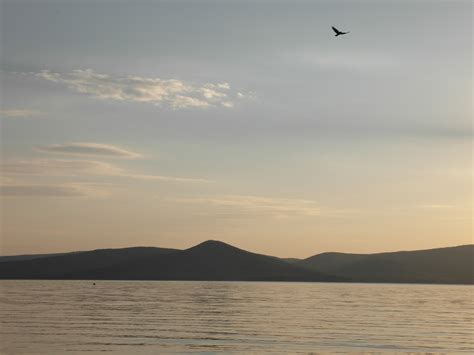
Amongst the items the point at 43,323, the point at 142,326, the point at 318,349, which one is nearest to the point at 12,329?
the point at 43,323

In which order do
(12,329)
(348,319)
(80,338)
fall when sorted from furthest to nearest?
1. (348,319)
2. (12,329)
3. (80,338)

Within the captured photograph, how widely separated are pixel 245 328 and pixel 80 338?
17763 mm

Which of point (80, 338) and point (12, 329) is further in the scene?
point (12, 329)

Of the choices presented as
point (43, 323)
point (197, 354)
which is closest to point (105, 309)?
point (43, 323)

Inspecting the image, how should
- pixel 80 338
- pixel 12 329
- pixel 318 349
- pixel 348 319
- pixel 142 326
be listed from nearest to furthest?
pixel 318 349, pixel 80 338, pixel 12 329, pixel 142 326, pixel 348 319

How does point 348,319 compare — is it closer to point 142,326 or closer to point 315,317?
point 315,317

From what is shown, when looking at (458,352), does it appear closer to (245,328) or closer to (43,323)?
(245,328)

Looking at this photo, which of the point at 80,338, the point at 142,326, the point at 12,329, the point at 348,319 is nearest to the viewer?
the point at 80,338

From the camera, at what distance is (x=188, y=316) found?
85.3m

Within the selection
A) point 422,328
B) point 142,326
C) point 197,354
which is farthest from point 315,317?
point 197,354

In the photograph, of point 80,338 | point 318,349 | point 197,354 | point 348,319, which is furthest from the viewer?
point 348,319

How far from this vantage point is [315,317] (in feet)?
278

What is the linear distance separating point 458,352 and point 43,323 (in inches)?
1570

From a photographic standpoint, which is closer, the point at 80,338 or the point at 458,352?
the point at 458,352
